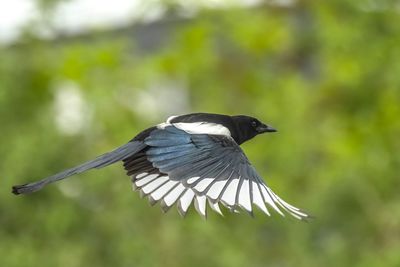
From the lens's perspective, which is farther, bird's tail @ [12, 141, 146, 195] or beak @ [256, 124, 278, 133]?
beak @ [256, 124, 278, 133]

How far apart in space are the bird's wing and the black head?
0.28 meters

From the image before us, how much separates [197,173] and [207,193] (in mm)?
178

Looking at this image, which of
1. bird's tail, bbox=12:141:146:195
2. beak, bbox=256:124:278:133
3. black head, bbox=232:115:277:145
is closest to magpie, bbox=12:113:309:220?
bird's tail, bbox=12:141:146:195

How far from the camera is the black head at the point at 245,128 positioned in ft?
16.3

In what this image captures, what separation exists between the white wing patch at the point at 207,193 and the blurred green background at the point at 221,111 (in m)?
3.94

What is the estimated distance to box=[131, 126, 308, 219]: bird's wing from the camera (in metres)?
4.31

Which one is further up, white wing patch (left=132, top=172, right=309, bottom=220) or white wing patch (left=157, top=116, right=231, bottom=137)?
white wing patch (left=157, top=116, right=231, bottom=137)

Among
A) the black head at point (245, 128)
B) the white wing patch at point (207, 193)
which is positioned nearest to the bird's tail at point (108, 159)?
the white wing patch at point (207, 193)

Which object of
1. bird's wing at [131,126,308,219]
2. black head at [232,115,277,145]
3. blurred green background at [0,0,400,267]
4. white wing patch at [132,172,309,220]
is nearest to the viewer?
white wing patch at [132,172,309,220]

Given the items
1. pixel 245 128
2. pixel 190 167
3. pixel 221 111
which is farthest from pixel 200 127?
pixel 221 111

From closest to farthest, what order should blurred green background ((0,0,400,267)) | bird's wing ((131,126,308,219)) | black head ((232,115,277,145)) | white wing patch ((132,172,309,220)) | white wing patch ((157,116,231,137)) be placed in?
white wing patch ((132,172,309,220)) < bird's wing ((131,126,308,219)) < white wing patch ((157,116,231,137)) < black head ((232,115,277,145)) < blurred green background ((0,0,400,267))

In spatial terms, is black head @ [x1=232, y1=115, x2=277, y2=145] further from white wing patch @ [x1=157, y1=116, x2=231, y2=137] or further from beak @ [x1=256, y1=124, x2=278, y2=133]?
white wing patch @ [x1=157, y1=116, x2=231, y2=137]

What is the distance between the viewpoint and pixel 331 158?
35.9 feet

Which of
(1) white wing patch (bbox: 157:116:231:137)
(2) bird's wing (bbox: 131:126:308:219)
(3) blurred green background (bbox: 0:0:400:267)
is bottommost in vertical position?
(3) blurred green background (bbox: 0:0:400:267)
